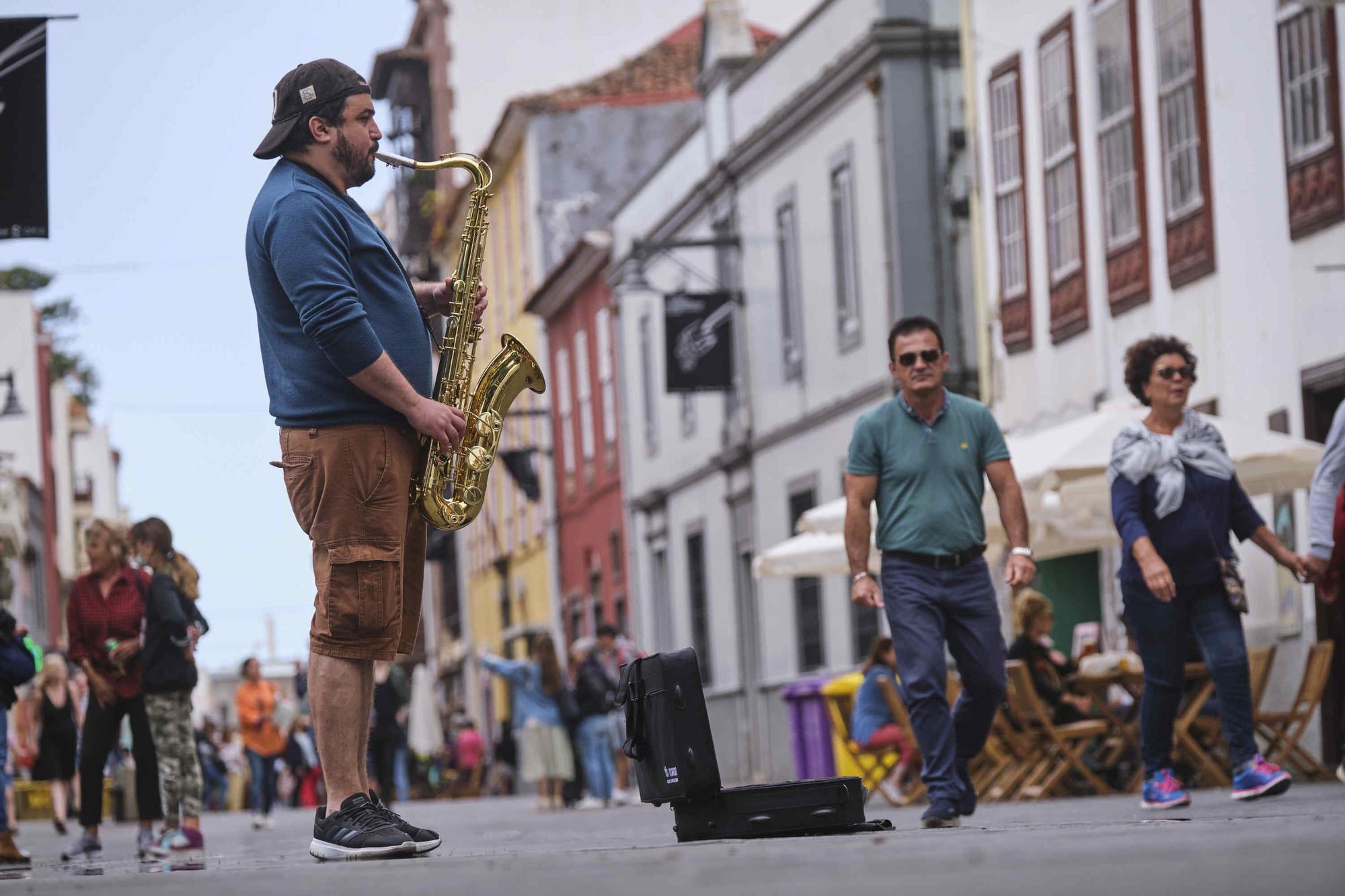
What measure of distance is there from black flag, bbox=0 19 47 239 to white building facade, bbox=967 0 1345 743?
830 cm

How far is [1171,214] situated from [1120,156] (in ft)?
4.93

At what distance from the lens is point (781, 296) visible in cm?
3195

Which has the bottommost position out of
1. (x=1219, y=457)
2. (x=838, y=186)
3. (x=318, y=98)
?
(x=1219, y=457)

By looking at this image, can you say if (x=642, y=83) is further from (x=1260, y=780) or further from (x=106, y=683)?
(x=1260, y=780)

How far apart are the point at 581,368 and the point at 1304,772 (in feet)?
97.0

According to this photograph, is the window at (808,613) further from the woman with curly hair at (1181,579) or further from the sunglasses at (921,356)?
the sunglasses at (921,356)

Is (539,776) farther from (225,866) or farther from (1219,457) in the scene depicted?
(225,866)

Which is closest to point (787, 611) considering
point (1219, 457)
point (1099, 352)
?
point (1099, 352)

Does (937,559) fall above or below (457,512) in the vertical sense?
below

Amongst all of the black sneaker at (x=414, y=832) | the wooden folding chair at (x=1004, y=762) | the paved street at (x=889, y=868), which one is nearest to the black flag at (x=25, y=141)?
the paved street at (x=889, y=868)

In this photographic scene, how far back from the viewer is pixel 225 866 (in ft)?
23.3

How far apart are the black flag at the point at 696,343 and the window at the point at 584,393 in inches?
459

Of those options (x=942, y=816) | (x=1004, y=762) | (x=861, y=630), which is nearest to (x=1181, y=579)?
(x=942, y=816)

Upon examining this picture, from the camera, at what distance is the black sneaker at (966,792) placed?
32.0ft
